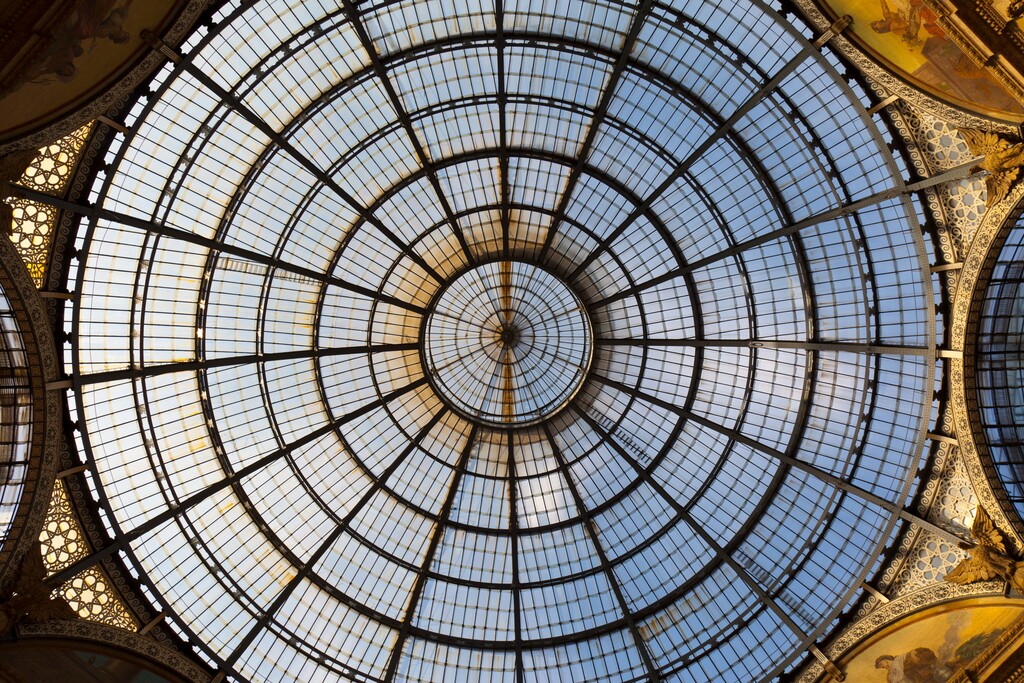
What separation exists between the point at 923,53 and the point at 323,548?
22.4 meters

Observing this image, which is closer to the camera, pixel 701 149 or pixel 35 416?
pixel 35 416

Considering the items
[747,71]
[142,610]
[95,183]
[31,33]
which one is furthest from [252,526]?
[747,71]

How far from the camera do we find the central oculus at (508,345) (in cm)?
2558

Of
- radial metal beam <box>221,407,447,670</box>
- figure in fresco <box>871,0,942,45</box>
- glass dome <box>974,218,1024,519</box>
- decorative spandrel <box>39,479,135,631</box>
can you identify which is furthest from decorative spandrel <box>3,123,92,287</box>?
glass dome <box>974,218,1024,519</box>

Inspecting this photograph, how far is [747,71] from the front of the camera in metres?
20.5

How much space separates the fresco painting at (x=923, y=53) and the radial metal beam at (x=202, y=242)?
16.0 meters

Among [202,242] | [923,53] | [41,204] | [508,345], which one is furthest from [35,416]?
[923,53]

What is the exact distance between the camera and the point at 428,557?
25016mm

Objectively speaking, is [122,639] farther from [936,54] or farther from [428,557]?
[936,54]

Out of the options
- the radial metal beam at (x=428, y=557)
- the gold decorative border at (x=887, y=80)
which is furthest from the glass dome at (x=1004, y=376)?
the radial metal beam at (x=428, y=557)

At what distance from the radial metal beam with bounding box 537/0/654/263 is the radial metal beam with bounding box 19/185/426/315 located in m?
5.64

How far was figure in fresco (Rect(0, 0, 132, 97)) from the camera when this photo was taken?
14.2 metres

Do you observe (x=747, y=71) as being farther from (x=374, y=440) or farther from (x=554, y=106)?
(x=374, y=440)

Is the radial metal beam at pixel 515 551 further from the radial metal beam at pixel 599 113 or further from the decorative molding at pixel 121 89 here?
the decorative molding at pixel 121 89
